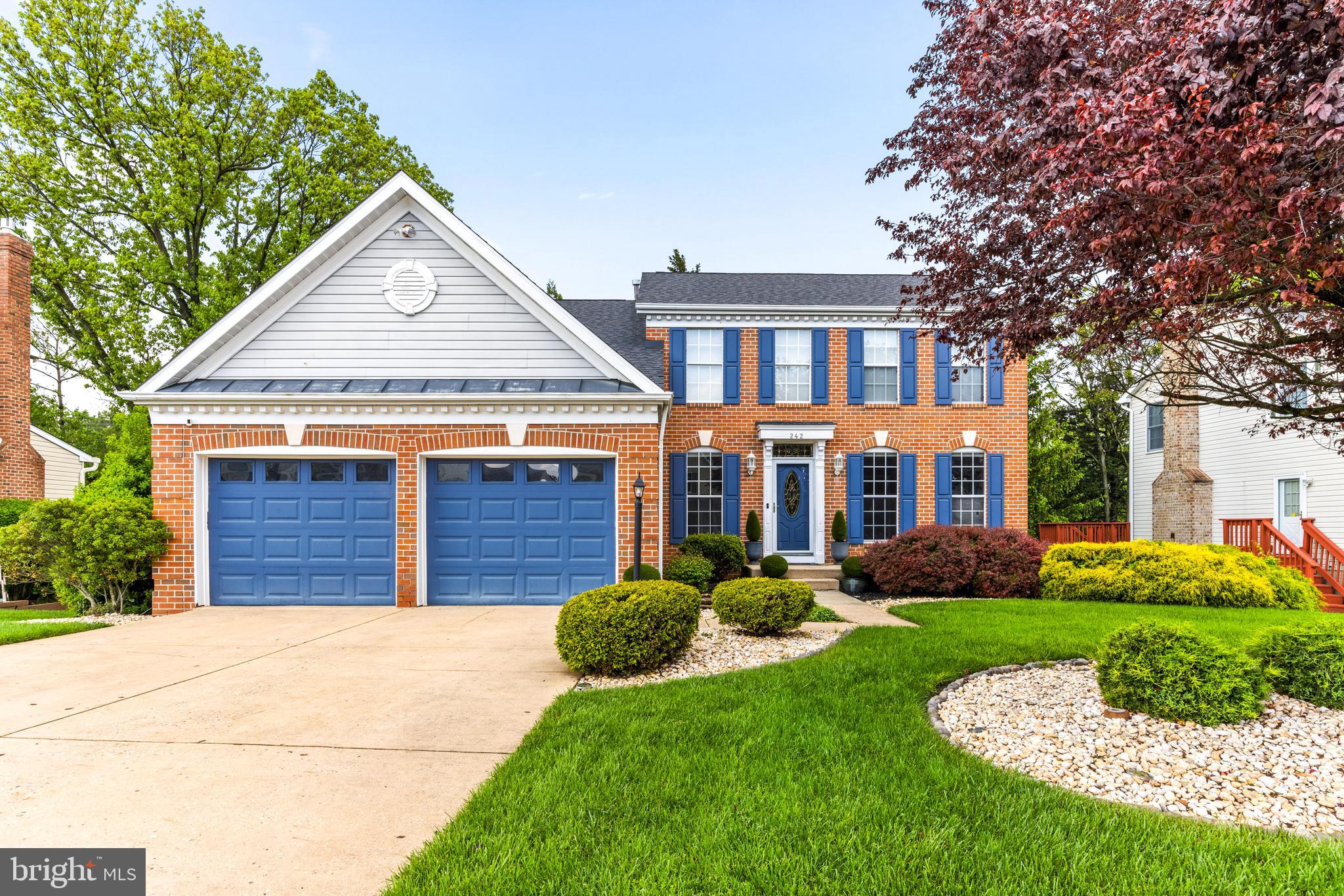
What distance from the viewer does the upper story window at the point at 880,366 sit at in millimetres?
15484

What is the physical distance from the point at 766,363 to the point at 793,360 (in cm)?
68

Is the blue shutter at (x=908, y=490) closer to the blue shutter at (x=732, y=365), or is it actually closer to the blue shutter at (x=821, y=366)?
the blue shutter at (x=821, y=366)

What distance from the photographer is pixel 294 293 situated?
1107 centimetres

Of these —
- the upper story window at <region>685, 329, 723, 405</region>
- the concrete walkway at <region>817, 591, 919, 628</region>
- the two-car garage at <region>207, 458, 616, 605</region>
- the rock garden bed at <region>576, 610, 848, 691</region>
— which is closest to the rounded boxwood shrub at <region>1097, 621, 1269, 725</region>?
the rock garden bed at <region>576, 610, 848, 691</region>

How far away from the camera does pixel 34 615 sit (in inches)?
453

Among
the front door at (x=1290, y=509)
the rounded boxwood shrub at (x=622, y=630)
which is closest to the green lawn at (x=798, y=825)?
the rounded boxwood shrub at (x=622, y=630)

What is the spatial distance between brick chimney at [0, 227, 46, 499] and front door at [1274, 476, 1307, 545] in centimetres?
3073

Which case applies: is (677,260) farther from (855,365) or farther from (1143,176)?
(1143,176)

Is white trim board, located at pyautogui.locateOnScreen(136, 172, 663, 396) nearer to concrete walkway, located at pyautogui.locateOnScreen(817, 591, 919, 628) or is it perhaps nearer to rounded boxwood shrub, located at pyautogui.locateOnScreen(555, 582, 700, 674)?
concrete walkway, located at pyautogui.locateOnScreen(817, 591, 919, 628)

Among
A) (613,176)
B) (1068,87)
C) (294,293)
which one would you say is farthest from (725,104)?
(1068,87)

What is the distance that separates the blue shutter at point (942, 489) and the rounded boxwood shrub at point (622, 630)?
10377 mm

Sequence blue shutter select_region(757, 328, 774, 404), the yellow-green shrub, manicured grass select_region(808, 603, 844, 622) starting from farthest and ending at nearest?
blue shutter select_region(757, 328, 774, 404)
the yellow-green shrub
manicured grass select_region(808, 603, 844, 622)

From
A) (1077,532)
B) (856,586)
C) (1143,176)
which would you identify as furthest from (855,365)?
(1143,176)

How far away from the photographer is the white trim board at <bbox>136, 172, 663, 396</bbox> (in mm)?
10812
